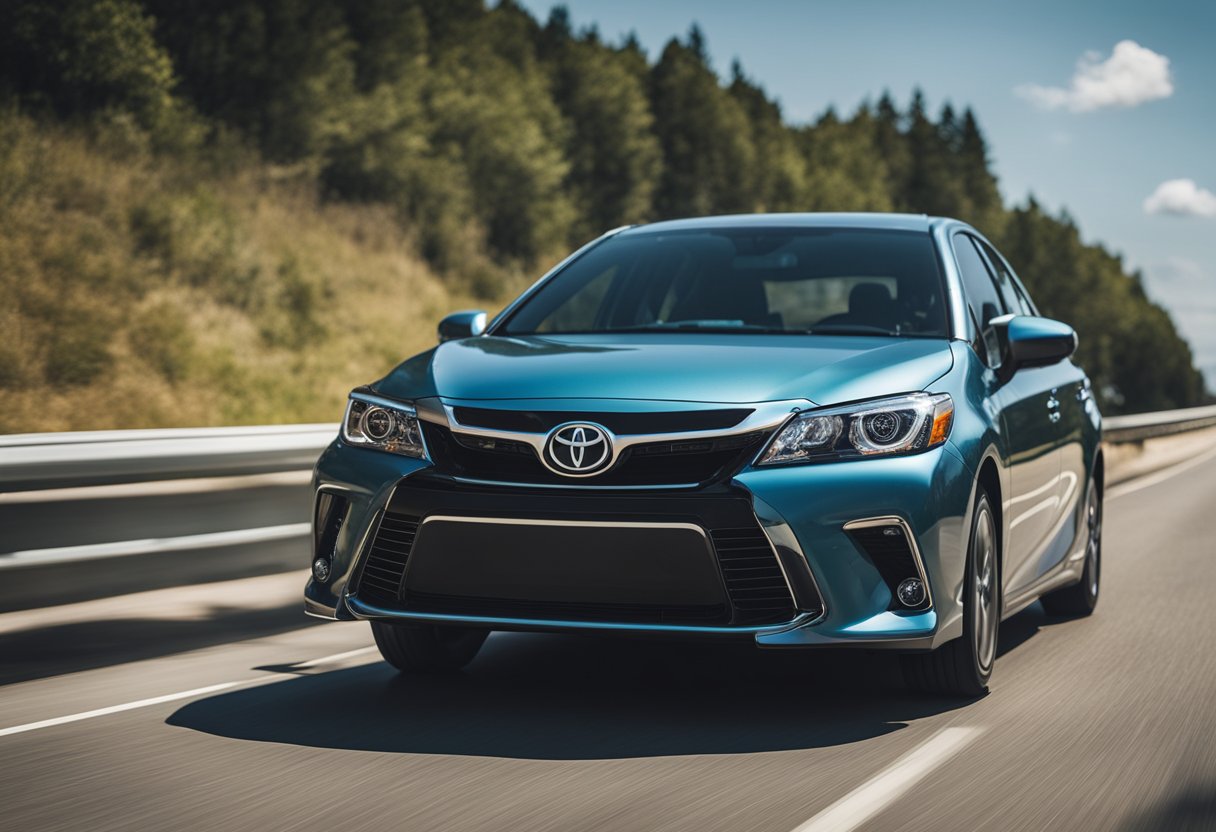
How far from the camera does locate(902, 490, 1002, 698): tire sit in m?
5.58

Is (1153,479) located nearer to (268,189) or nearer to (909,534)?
(909,534)

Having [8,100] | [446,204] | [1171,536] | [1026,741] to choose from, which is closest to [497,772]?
[1026,741]

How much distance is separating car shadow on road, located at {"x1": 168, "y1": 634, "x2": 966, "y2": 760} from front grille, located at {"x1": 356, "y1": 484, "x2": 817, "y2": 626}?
385 millimetres

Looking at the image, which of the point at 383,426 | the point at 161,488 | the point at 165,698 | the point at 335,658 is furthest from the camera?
the point at 161,488

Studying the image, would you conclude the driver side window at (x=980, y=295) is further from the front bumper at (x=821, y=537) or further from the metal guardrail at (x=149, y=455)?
the metal guardrail at (x=149, y=455)

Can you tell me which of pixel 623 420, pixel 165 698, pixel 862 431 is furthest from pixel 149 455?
pixel 862 431

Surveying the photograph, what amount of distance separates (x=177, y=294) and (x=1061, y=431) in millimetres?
24780

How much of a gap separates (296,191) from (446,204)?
320 inches

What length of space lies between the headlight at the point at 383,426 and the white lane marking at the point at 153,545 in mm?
2321

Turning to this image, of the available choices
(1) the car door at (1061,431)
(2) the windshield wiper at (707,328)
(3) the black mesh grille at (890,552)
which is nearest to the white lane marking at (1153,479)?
(1) the car door at (1061,431)

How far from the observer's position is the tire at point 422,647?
6.13 meters

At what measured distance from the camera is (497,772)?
4730mm

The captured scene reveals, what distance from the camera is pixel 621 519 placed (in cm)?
496

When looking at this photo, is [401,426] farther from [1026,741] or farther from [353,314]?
[353,314]
